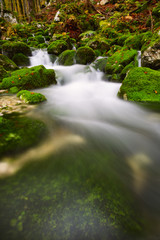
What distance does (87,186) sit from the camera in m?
1.23

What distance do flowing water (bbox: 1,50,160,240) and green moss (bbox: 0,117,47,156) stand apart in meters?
0.17

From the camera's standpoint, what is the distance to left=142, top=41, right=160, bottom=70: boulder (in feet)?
17.2

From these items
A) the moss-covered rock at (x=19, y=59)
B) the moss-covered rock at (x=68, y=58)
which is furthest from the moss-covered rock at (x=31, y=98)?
the moss-covered rock at (x=19, y=59)

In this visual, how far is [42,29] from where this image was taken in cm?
1675

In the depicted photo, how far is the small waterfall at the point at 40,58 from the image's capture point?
9770 mm

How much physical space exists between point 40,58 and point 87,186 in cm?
1116

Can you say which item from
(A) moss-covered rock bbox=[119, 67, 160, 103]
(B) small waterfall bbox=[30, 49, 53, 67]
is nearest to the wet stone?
(A) moss-covered rock bbox=[119, 67, 160, 103]

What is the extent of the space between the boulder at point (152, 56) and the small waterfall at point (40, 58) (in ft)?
23.1

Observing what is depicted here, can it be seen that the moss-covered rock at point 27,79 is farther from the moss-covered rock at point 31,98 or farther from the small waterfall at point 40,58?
the small waterfall at point 40,58

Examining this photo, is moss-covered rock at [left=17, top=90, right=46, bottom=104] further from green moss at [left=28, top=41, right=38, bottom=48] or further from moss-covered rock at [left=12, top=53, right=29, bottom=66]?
green moss at [left=28, top=41, right=38, bottom=48]

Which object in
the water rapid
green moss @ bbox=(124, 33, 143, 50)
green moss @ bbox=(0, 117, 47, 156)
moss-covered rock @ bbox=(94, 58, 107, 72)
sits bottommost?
the water rapid

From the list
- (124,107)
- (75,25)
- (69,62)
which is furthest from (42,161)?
(75,25)

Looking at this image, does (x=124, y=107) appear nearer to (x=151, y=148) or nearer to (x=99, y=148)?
(x=151, y=148)

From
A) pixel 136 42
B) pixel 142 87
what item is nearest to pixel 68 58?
pixel 136 42
